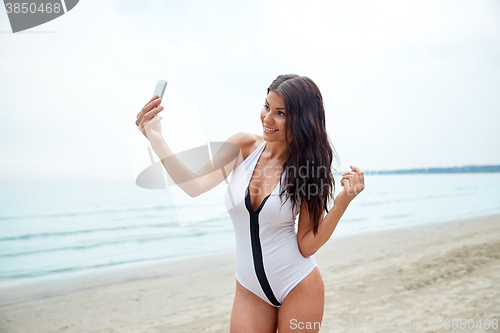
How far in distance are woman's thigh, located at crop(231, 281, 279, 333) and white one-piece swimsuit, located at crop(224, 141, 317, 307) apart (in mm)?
51

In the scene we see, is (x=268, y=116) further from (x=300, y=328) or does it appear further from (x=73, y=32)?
(x=73, y=32)

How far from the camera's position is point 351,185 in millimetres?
1812

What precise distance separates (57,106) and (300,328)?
31.4 meters

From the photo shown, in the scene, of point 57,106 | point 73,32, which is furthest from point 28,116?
point 73,32

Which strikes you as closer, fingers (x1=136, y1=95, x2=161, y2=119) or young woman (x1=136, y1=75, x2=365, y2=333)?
fingers (x1=136, y1=95, x2=161, y2=119)

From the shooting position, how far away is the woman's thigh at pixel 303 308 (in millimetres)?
1864

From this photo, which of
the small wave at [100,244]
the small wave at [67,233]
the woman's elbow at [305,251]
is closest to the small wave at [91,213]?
the small wave at [67,233]

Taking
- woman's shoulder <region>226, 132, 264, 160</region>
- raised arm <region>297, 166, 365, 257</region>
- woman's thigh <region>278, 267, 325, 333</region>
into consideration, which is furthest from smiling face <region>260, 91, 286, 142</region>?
woman's thigh <region>278, 267, 325, 333</region>

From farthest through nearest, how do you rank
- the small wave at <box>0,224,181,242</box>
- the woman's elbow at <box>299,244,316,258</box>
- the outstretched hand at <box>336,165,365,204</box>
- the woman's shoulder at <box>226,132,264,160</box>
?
the small wave at <box>0,224,181,242</box> < the woman's shoulder at <box>226,132,264,160</box> < the woman's elbow at <box>299,244,316,258</box> < the outstretched hand at <box>336,165,365,204</box>

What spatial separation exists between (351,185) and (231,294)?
583cm

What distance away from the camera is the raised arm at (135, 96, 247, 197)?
1.59m

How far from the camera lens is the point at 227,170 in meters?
2.09

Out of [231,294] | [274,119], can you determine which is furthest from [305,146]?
[231,294]

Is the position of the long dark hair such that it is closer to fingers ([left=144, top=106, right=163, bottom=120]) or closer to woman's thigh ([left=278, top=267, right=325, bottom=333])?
woman's thigh ([left=278, top=267, right=325, bottom=333])
